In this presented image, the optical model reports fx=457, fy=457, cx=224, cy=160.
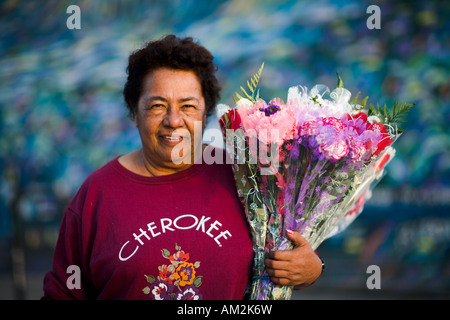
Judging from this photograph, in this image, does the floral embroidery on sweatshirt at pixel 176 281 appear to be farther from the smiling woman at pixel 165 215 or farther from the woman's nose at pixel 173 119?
the woman's nose at pixel 173 119

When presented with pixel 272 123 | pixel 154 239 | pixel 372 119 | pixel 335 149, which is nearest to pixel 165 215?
pixel 154 239

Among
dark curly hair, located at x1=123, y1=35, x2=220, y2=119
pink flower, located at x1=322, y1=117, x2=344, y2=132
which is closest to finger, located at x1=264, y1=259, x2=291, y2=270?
pink flower, located at x1=322, y1=117, x2=344, y2=132

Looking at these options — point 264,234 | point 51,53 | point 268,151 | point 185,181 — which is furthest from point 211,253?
point 51,53

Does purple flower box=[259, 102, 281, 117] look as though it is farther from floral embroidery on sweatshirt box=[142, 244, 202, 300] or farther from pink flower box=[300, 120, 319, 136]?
floral embroidery on sweatshirt box=[142, 244, 202, 300]

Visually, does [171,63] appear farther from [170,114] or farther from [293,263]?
[293,263]

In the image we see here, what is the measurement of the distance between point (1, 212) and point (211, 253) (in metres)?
3.78

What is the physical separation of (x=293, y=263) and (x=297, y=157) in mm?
438

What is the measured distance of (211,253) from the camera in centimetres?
198

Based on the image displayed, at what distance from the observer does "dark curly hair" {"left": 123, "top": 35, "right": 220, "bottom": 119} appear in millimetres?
2141

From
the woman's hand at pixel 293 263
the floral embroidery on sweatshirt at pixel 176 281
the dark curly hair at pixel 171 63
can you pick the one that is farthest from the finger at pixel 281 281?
the dark curly hair at pixel 171 63

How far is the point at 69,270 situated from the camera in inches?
83.0

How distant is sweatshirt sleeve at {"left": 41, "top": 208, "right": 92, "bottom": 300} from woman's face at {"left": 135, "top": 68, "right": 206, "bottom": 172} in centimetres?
50

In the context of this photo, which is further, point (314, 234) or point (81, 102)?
point (81, 102)
